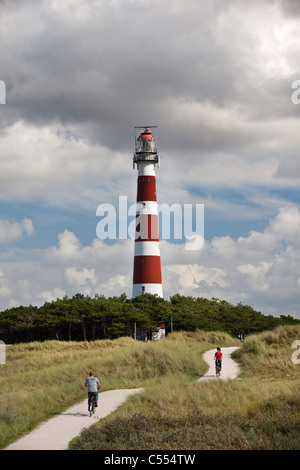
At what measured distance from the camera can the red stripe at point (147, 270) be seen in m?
54.6

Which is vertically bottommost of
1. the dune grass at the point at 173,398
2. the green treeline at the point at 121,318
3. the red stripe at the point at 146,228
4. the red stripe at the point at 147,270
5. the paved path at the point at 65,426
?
the paved path at the point at 65,426

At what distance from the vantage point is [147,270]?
5484cm

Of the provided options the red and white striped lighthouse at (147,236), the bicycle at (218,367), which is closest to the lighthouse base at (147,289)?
the red and white striped lighthouse at (147,236)

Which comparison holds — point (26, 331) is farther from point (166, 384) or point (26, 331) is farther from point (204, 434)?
point (204, 434)

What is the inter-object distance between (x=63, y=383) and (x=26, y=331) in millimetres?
43488

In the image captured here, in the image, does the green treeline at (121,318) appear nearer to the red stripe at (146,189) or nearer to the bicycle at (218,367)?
the red stripe at (146,189)

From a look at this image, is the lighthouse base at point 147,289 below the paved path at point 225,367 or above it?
above

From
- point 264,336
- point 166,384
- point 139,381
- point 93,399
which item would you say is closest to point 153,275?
point 264,336

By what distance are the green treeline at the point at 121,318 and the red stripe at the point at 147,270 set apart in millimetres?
5089

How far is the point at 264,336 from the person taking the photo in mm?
37375

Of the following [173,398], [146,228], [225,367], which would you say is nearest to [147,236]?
[146,228]

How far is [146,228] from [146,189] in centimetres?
413

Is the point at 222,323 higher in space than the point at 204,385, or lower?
higher
